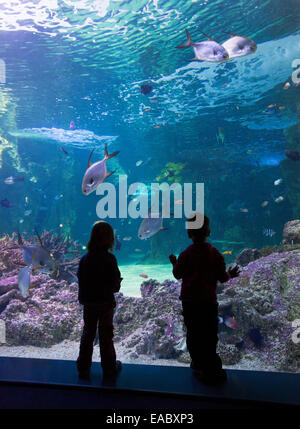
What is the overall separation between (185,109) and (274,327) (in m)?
15.3

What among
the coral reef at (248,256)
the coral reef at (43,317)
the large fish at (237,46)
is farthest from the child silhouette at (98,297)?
the coral reef at (248,256)

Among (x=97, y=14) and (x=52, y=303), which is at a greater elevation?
(x=97, y=14)

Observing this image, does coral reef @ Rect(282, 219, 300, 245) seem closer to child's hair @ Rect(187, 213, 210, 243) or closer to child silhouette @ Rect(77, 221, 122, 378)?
child's hair @ Rect(187, 213, 210, 243)

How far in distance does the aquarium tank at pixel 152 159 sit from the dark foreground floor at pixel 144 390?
135cm

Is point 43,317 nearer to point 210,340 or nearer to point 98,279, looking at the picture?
point 98,279

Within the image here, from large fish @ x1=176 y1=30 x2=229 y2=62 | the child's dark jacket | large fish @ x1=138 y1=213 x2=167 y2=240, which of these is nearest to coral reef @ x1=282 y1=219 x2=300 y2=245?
large fish @ x1=138 y1=213 x2=167 y2=240

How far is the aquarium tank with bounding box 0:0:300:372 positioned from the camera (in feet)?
13.5

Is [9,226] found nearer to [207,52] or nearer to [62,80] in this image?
[62,80]

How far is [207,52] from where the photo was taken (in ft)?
12.6

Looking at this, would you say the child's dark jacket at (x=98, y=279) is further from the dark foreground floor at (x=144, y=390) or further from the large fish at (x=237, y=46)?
the large fish at (x=237, y=46)

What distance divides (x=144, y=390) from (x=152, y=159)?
19.3 metres

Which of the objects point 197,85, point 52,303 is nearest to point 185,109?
point 197,85

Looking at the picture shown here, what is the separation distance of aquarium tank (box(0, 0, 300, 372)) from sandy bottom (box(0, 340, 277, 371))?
0.11 ft

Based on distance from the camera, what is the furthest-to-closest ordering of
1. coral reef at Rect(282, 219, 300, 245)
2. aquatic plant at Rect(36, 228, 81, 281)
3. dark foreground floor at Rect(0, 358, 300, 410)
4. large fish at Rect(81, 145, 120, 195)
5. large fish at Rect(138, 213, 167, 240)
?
aquatic plant at Rect(36, 228, 81, 281), coral reef at Rect(282, 219, 300, 245), large fish at Rect(138, 213, 167, 240), large fish at Rect(81, 145, 120, 195), dark foreground floor at Rect(0, 358, 300, 410)
